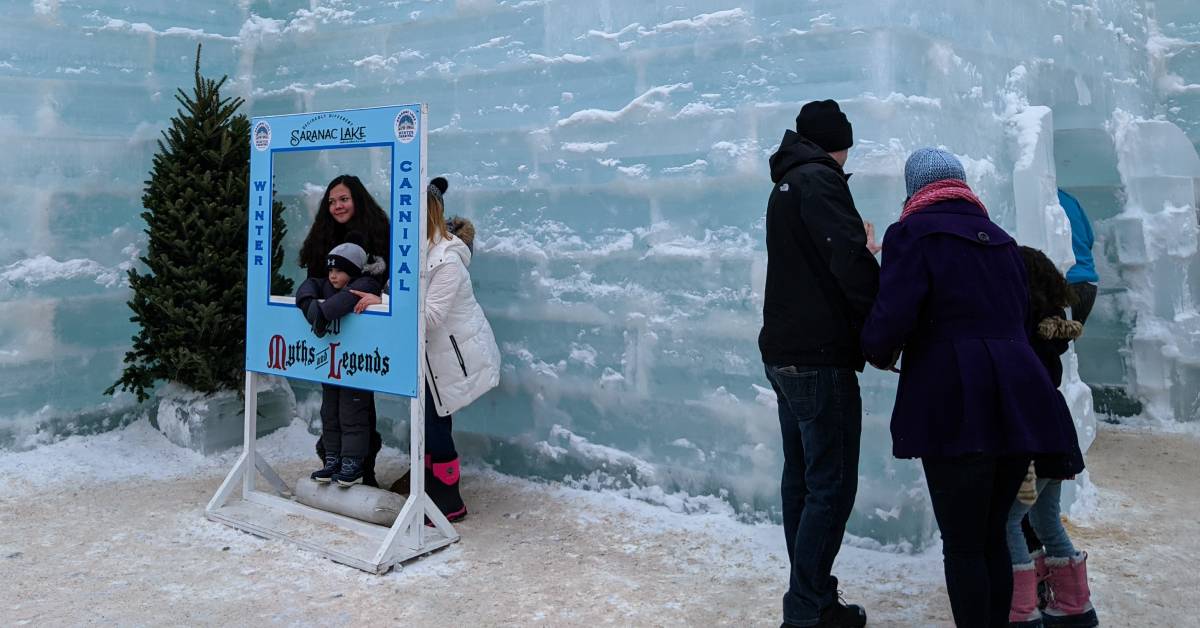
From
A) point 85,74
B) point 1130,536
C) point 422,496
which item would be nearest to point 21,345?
point 85,74

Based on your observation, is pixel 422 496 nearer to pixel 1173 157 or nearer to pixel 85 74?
pixel 85 74

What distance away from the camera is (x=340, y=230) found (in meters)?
4.88

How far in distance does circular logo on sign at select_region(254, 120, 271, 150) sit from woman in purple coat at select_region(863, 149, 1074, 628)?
3.20 metres

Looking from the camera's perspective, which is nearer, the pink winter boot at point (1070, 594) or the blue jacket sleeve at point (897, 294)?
the blue jacket sleeve at point (897, 294)

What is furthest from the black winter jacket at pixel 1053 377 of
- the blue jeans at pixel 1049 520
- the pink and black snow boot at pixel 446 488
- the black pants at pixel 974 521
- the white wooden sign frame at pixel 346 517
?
the pink and black snow boot at pixel 446 488

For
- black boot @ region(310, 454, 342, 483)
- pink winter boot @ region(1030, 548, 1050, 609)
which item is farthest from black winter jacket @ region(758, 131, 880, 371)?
black boot @ region(310, 454, 342, 483)

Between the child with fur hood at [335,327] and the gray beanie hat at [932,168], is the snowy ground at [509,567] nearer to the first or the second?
the child with fur hood at [335,327]

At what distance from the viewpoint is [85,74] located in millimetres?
6238

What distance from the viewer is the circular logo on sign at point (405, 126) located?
432 cm

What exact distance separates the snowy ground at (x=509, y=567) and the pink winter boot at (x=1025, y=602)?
1.21ft

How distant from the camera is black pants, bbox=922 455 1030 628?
2.85 metres

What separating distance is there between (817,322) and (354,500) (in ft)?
8.27

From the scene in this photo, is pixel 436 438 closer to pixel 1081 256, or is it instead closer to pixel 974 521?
pixel 974 521

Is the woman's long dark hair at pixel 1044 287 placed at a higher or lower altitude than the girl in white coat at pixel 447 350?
higher
